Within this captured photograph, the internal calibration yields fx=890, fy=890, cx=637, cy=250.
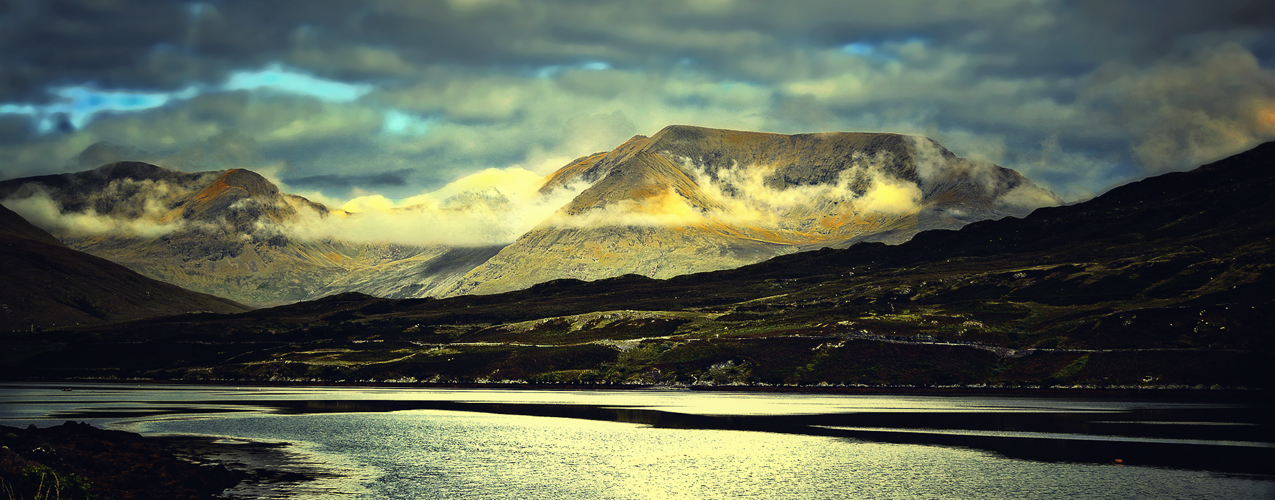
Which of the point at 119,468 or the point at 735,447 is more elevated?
the point at 119,468

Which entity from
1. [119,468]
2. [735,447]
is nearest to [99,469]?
[119,468]

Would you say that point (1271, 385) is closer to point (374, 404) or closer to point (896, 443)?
point (896, 443)

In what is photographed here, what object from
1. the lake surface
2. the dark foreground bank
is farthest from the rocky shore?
the lake surface

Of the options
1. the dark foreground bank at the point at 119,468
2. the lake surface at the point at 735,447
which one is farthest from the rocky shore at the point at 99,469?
the lake surface at the point at 735,447

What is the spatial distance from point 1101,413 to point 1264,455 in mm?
58130

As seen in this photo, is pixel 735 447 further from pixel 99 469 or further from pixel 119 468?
pixel 99 469

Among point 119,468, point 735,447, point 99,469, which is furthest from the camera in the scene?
point 735,447

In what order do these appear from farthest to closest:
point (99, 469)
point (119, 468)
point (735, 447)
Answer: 1. point (735, 447)
2. point (119, 468)
3. point (99, 469)

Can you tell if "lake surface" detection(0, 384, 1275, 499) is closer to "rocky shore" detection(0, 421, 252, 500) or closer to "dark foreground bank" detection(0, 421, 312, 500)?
"dark foreground bank" detection(0, 421, 312, 500)

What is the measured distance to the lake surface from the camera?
76625mm

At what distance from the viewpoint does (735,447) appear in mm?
106750

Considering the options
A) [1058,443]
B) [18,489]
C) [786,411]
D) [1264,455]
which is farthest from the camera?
[786,411]

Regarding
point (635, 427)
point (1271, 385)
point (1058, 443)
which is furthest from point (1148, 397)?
point (635, 427)

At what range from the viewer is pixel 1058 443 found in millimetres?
106750
